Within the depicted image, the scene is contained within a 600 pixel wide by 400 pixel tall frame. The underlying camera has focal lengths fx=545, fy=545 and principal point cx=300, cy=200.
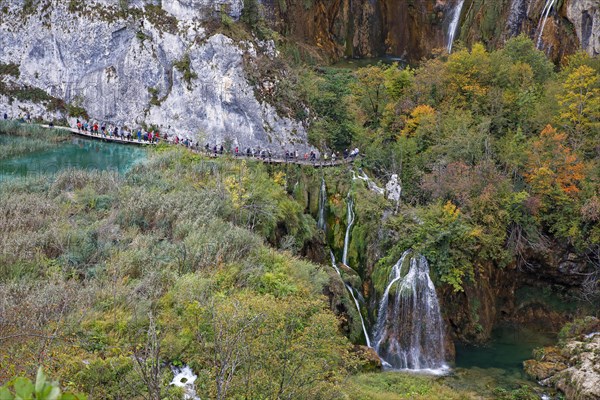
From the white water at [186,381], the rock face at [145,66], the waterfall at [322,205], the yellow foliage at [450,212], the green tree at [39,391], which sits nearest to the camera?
the green tree at [39,391]

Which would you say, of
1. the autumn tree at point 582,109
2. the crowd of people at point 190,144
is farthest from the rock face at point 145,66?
the autumn tree at point 582,109

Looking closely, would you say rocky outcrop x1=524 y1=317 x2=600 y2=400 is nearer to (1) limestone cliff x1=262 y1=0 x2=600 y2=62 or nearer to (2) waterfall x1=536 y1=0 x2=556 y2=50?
(1) limestone cliff x1=262 y1=0 x2=600 y2=62

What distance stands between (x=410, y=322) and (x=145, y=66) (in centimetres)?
2785

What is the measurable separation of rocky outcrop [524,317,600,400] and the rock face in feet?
64.4

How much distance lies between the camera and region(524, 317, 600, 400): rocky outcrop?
18859 millimetres

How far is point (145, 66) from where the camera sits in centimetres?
4022

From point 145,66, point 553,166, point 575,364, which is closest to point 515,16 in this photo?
point 553,166

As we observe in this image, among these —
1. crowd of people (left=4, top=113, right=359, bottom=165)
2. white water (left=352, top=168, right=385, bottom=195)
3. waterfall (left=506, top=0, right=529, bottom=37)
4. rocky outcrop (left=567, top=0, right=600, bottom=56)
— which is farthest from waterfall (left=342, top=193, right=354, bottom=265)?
waterfall (left=506, top=0, right=529, bottom=37)

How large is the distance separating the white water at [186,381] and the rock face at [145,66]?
23.9 meters

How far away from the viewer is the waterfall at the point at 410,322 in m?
22.8

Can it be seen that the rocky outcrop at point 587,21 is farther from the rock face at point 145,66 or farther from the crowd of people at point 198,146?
the rock face at point 145,66

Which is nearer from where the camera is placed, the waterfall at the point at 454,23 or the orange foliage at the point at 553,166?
the orange foliage at the point at 553,166

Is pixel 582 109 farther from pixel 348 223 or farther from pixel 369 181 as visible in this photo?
pixel 348 223

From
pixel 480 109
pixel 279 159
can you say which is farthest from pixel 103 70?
pixel 480 109
